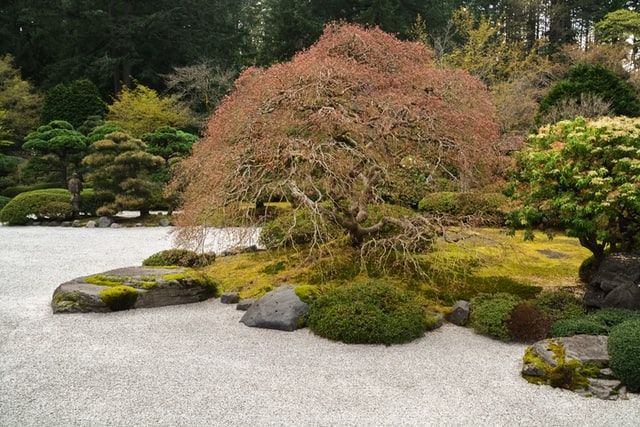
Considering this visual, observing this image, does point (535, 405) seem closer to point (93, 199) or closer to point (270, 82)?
point (270, 82)

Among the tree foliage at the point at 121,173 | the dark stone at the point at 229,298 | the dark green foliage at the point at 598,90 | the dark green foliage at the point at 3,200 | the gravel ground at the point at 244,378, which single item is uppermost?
the dark green foliage at the point at 598,90

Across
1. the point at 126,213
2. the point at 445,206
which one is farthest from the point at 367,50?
the point at 126,213

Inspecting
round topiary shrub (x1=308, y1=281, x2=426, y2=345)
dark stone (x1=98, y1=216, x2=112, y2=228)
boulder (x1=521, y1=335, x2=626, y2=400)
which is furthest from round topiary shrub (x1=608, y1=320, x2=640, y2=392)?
dark stone (x1=98, y1=216, x2=112, y2=228)

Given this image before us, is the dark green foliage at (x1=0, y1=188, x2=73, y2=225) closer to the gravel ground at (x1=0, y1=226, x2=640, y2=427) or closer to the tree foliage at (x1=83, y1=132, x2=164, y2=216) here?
the tree foliage at (x1=83, y1=132, x2=164, y2=216)

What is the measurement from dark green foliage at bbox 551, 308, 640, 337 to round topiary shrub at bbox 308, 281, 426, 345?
4.88 ft

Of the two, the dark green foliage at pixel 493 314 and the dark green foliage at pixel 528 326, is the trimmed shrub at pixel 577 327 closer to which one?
the dark green foliage at pixel 528 326

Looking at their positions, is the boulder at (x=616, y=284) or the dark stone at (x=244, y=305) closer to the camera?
the boulder at (x=616, y=284)

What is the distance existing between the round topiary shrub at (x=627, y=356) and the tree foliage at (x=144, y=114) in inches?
824

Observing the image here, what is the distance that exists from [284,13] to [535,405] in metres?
23.4

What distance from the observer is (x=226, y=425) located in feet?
12.6

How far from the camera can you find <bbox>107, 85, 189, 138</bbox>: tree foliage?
2227cm

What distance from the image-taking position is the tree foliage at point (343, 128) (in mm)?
7047

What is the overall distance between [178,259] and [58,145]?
11.2 meters

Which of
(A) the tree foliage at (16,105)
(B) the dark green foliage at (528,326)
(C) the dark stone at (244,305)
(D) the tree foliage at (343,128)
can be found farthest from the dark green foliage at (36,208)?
(B) the dark green foliage at (528,326)
